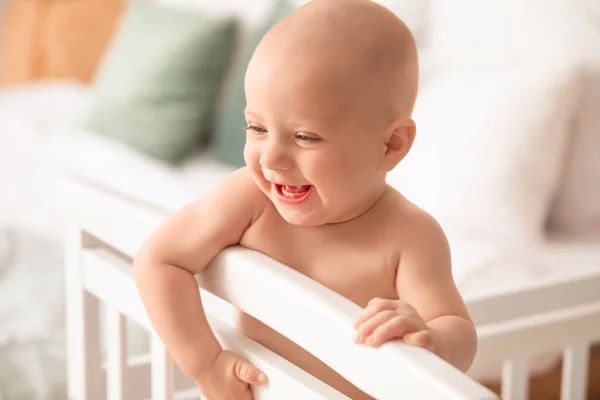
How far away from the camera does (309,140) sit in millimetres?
652

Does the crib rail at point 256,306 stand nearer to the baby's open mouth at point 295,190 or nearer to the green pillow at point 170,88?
the baby's open mouth at point 295,190

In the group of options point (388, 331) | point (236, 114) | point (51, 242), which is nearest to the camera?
point (388, 331)

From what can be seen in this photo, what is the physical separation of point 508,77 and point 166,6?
137 cm

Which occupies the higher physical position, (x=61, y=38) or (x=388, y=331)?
(x=61, y=38)

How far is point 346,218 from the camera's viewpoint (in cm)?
73

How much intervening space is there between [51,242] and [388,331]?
1.05 meters

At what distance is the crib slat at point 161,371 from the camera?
0.79m

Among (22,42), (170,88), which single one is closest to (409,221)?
(170,88)

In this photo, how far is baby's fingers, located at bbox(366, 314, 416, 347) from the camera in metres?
0.57

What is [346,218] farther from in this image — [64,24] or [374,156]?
[64,24]

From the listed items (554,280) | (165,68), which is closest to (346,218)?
(554,280)

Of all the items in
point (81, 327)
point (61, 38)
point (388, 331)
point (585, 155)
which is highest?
point (61, 38)

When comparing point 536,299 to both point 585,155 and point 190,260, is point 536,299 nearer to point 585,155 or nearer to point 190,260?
point 585,155

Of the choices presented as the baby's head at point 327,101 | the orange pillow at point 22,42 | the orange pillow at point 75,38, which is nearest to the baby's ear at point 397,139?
the baby's head at point 327,101
